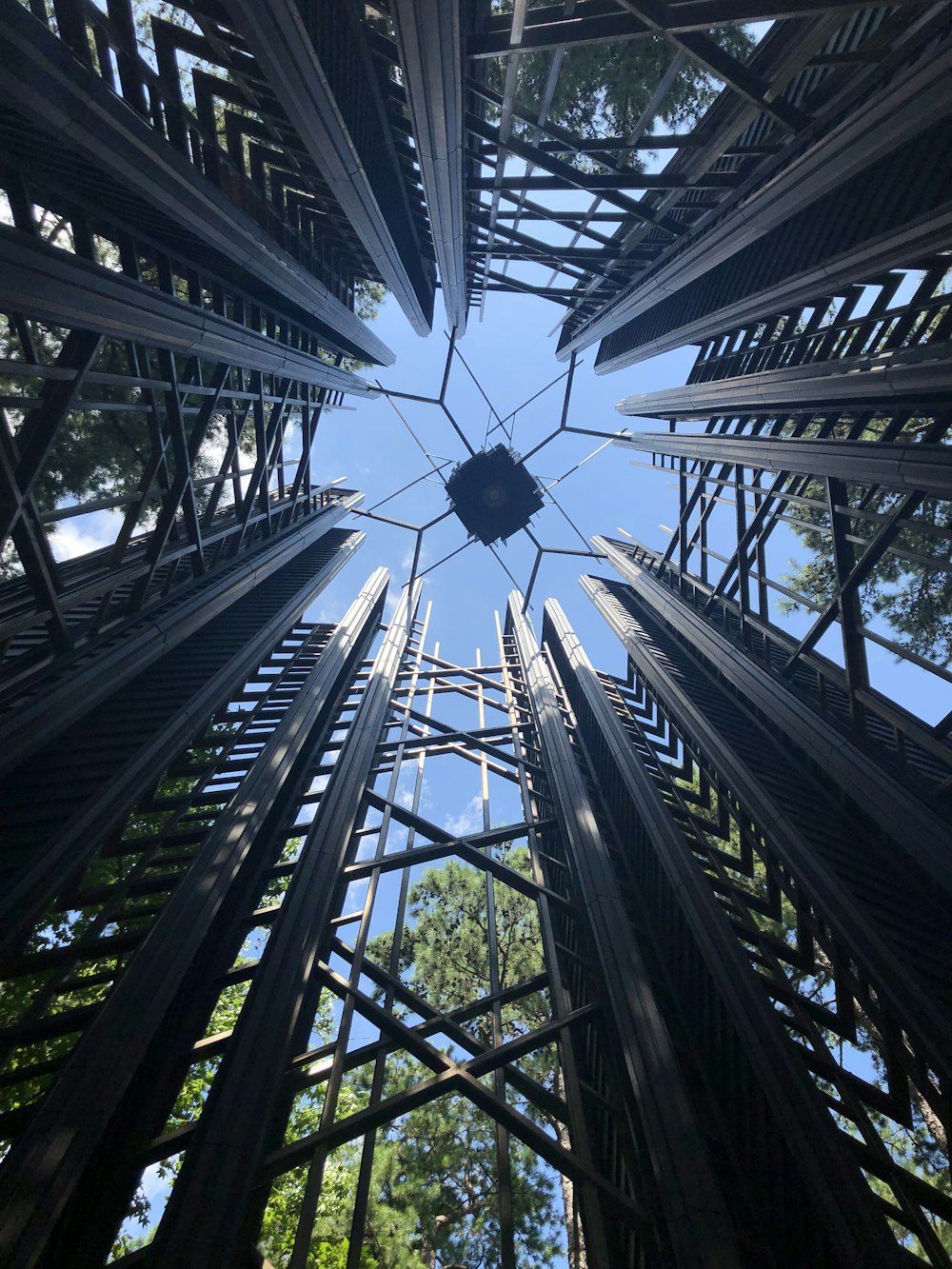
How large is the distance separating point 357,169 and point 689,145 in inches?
209

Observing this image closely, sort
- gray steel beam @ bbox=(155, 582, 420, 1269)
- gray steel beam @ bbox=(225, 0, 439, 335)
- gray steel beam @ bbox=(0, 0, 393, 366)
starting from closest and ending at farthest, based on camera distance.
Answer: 1. gray steel beam @ bbox=(155, 582, 420, 1269)
2. gray steel beam @ bbox=(0, 0, 393, 366)
3. gray steel beam @ bbox=(225, 0, 439, 335)

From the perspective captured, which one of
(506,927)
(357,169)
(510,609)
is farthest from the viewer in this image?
(510,609)

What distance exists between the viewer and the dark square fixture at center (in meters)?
16.6

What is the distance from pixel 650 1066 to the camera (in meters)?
5.43

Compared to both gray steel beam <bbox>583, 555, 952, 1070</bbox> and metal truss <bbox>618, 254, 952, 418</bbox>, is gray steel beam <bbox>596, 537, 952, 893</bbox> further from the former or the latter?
metal truss <bbox>618, 254, 952, 418</bbox>

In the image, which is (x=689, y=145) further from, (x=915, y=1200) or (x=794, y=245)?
(x=915, y=1200)

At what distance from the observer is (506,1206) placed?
4.51 m

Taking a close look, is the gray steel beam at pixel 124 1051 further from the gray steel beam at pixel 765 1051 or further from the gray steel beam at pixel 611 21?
the gray steel beam at pixel 611 21

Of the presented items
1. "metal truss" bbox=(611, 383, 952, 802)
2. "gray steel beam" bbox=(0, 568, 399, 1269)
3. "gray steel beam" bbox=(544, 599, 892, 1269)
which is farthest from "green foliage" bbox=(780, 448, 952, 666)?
"gray steel beam" bbox=(0, 568, 399, 1269)

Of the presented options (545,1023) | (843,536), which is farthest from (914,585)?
(545,1023)

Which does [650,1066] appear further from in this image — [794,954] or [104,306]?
[104,306]

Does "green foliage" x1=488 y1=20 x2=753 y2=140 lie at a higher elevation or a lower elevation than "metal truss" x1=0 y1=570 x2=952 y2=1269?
higher

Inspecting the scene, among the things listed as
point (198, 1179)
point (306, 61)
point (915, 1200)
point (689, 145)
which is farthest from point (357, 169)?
point (915, 1200)

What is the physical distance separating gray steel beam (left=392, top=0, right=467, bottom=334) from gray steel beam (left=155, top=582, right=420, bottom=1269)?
9.04 meters
